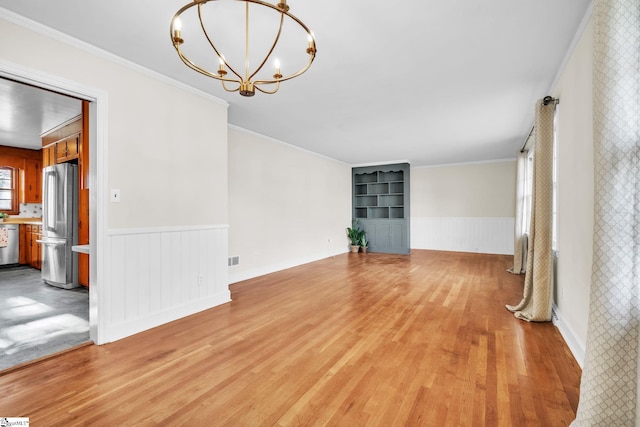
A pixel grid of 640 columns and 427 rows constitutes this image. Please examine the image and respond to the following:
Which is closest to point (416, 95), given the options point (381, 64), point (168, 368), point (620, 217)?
point (381, 64)

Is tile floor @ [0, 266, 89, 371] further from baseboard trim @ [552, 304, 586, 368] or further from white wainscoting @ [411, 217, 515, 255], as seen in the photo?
white wainscoting @ [411, 217, 515, 255]

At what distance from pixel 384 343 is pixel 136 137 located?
292 centimetres

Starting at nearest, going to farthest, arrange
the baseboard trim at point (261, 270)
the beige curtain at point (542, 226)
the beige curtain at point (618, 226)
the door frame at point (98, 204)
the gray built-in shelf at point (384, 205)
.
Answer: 1. the beige curtain at point (618, 226)
2. the door frame at point (98, 204)
3. the beige curtain at point (542, 226)
4. the baseboard trim at point (261, 270)
5. the gray built-in shelf at point (384, 205)

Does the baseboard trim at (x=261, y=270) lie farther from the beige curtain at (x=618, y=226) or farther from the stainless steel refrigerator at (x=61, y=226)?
the beige curtain at (x=618, y=226)

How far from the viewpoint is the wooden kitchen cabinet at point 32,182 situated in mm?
6270

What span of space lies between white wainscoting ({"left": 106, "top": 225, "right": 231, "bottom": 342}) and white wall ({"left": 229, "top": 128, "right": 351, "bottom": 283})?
3.69 ft

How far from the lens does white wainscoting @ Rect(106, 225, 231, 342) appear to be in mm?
2629

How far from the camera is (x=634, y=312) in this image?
123 cm

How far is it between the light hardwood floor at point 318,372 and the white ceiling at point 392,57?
248 cm

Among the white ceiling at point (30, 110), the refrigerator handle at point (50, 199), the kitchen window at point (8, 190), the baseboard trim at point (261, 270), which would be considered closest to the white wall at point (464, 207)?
the baseboard trim at point (261, 270)

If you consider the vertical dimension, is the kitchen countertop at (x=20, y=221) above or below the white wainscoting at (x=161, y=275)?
above

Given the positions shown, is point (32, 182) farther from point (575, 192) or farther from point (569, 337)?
point (569, 337)

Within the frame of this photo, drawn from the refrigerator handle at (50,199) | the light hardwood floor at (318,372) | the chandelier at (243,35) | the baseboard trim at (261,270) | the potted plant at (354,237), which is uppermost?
the chandelier at (243,35)

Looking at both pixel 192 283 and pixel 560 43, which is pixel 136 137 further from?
pixel 560 43
